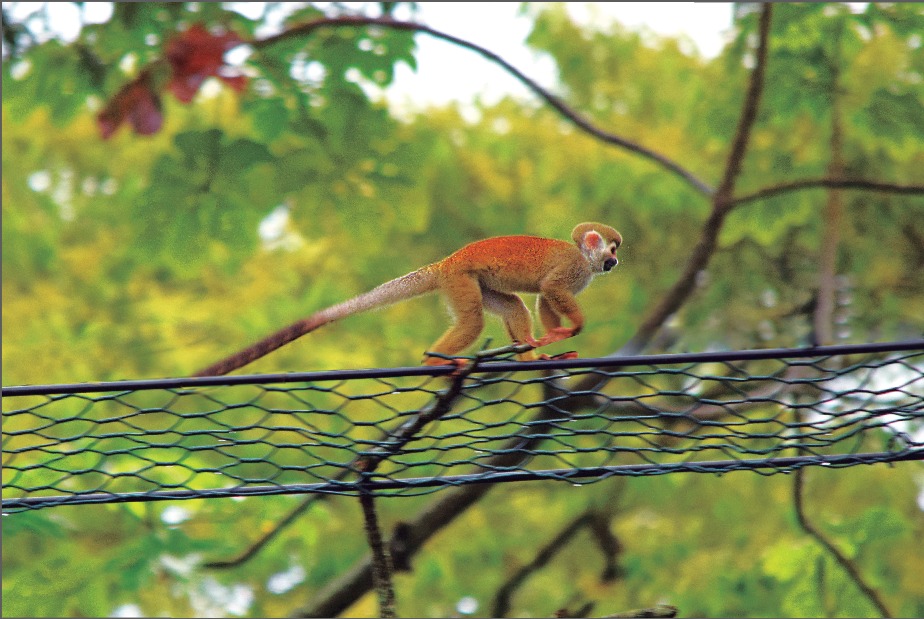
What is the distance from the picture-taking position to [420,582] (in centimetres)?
478

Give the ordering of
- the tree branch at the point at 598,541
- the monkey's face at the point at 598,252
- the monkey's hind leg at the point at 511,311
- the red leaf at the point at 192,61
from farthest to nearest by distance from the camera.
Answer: the tree branch at the point at 598,541 → the red leaf at the point at 192,61 → the monkey's hind leg at the point at 511,311 → the monkey's face at the point at 598,252

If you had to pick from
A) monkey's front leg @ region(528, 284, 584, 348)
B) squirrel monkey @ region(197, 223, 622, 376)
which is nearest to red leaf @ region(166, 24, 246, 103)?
squirrel monkey @ region(197, 223, 622, 376)

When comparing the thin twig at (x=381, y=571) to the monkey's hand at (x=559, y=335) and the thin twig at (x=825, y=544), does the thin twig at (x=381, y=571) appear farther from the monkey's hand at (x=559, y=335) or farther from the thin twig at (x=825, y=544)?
the thin twig at (x=825, y=544)

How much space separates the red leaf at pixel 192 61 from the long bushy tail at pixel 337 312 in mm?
1517

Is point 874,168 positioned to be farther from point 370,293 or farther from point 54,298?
point 54,298

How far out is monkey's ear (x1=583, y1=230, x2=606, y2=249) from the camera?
175 centimetres

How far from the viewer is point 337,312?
1.60 metres

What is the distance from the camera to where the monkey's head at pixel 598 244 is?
175 cm

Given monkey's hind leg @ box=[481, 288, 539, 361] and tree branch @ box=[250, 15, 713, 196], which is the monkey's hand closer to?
monkey's hind leg @ box=[481, 288, 539, 361]

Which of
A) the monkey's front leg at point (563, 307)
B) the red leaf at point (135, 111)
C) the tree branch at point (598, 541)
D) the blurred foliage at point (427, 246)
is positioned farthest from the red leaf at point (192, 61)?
the tree branch at point (598, 541)

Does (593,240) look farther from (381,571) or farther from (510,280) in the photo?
(381,571)

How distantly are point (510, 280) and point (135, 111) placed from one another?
1.74 meters

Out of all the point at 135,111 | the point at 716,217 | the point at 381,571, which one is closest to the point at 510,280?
the point at 381,571

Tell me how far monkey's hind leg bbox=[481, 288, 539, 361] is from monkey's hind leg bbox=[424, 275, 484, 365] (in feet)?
0.19
